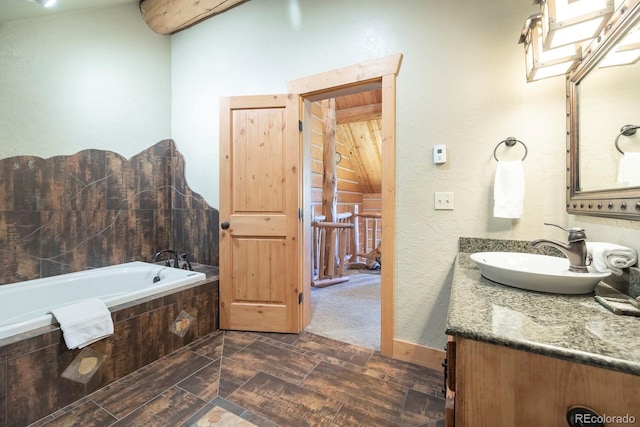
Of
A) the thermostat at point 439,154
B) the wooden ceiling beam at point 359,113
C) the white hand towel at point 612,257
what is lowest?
the white hand towel at point 612,257

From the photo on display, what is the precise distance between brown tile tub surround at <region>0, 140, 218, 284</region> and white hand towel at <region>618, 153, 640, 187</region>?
2737 millimetres

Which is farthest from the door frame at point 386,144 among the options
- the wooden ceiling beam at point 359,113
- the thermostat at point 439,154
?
the wooden ceiling beam at point 359,113

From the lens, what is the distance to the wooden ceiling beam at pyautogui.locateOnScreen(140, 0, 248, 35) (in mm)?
2480

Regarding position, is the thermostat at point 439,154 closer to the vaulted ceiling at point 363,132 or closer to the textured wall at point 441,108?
the textured wall at point 441,108

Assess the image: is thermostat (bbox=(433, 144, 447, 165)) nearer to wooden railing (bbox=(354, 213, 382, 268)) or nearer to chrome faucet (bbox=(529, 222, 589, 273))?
chrome faucet (bbox=(529, 222, 589, 273))

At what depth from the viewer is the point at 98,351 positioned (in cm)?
154

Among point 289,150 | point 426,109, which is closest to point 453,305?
point 426,109

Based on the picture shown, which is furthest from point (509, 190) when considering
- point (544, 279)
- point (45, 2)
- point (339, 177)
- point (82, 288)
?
point (339, 177)

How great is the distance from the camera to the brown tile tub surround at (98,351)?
126cm

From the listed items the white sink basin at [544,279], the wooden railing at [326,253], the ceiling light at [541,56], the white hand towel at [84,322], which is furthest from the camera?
the wooden railing at [326,253]

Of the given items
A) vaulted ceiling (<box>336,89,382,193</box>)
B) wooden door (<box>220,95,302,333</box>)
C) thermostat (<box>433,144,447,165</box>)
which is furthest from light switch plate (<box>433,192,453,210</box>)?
vaulted ceiling (<box>336,89,382,193</box>)

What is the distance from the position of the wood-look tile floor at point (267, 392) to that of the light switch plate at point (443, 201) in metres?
1.08
